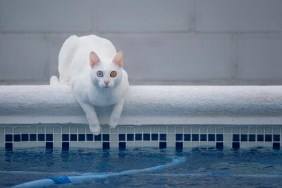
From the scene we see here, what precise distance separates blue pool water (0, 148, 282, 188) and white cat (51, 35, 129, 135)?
0.70 feet

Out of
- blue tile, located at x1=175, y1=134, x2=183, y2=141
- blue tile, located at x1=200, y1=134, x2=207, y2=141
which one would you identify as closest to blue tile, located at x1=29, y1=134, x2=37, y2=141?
blue tile, located at x1=175, y1=134, x2=183, y2=141

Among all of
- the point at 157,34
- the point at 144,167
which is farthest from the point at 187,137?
the point at 157,34

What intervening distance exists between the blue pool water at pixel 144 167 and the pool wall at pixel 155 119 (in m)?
0.06

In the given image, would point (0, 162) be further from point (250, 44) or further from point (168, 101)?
point (250, 44)

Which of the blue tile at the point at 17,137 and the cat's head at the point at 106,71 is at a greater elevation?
the cat's head at the point at 106,71

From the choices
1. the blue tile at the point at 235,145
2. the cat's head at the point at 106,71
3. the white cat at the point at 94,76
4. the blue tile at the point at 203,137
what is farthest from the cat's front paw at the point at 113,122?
the blue tile at the point at 235,145

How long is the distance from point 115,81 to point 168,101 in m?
0.34

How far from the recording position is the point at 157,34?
3961mm

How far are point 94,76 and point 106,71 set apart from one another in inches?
2.5

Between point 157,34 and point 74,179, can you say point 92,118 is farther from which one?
point 157,34

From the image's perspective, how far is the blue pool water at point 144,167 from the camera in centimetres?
192

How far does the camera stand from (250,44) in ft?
13.0

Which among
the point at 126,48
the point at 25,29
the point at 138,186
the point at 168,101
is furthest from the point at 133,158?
the point at 25,29

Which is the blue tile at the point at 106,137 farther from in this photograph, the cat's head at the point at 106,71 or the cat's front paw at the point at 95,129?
the cat's head at the point at 106,71
